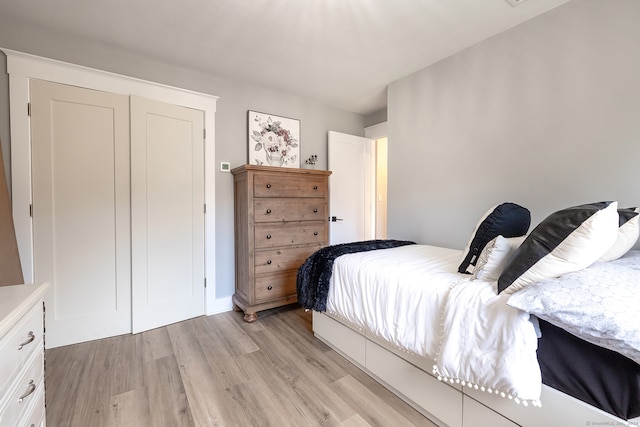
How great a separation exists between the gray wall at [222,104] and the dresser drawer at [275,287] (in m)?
0.50

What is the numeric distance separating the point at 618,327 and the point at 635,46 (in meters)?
1.88

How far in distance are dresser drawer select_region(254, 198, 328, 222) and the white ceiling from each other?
1.33 metres

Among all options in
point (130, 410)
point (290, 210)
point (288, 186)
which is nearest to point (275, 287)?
point (290, 210)

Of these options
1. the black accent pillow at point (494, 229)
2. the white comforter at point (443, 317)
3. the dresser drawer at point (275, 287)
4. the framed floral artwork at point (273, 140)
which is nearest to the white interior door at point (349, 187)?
the framed floral artwork at point (273, 140)

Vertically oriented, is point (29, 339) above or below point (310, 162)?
below

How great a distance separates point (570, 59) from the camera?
1.89m

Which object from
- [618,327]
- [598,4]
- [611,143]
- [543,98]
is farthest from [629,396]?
[598,4]

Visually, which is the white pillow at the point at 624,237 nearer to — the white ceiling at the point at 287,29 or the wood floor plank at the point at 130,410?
the white ceiling at the point at 287,29

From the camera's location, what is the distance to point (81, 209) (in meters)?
2.24

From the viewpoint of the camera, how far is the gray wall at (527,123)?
67.6 inches

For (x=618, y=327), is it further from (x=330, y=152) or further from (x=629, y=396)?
(x=330, y=152)

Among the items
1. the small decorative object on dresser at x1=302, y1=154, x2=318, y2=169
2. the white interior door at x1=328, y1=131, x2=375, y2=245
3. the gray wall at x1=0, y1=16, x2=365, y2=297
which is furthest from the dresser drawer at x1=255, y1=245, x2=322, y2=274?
the small decorative object on dresser at x1=302, y1=154, x2=318, y2=169

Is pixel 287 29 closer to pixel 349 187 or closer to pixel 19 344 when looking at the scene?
pixel 349 187

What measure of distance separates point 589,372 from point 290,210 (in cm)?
233
